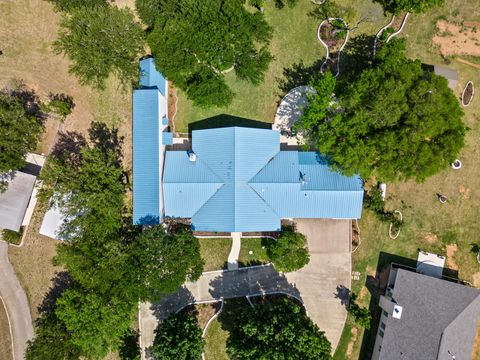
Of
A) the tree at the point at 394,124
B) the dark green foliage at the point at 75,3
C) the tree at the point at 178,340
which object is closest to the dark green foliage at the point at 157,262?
the tree at the point at 178,340

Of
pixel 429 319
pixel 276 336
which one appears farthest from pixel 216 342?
pixel 429 319

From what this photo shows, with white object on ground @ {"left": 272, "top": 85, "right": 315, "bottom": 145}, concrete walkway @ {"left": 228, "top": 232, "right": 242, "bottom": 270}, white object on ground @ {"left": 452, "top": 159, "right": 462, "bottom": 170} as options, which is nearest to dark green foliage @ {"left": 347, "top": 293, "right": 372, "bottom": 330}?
concrete walkway @ {"left": 228, "top": 232, "right": 242, "bottom": 270}

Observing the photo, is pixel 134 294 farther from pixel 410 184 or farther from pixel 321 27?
pixel 321 27

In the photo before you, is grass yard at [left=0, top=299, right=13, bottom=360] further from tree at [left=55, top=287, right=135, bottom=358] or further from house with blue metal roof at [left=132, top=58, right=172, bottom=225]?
house with blue metal roof at [left=132, top=58, right=172, bottom=225]

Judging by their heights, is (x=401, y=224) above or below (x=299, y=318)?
above

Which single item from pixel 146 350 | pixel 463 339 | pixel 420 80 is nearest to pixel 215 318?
pixel 146 350
